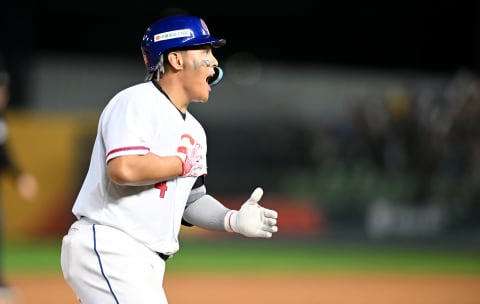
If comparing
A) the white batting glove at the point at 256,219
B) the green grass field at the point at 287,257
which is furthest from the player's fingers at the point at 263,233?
the green grass field at the point at 287,257

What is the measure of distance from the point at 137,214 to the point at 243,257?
9236 millimetres

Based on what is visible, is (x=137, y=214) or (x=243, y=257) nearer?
(x=137, y=214)

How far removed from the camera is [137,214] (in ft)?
13.0

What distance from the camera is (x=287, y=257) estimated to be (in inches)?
514

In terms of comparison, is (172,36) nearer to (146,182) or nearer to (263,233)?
(146,182)

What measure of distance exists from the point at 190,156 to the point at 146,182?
0.32 metres

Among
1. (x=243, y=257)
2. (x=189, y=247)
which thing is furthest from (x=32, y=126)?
(x=243, y=257)

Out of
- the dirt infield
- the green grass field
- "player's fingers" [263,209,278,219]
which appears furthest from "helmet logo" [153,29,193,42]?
the green grass field

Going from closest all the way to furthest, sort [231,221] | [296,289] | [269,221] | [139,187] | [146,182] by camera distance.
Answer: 1. [146,182]
2. [139,187]
3. [269,221]
4. [231,221]
5. [296,289]

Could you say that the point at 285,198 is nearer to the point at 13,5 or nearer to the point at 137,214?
the point at 13,5

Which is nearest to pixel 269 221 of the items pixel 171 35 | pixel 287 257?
pixel 171 35

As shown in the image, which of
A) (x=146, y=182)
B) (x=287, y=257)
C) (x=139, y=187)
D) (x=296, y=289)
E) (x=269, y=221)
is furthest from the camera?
(x=287, y=257)

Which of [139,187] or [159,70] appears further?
[159,70]

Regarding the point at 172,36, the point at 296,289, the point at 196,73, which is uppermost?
the point at 172,36
